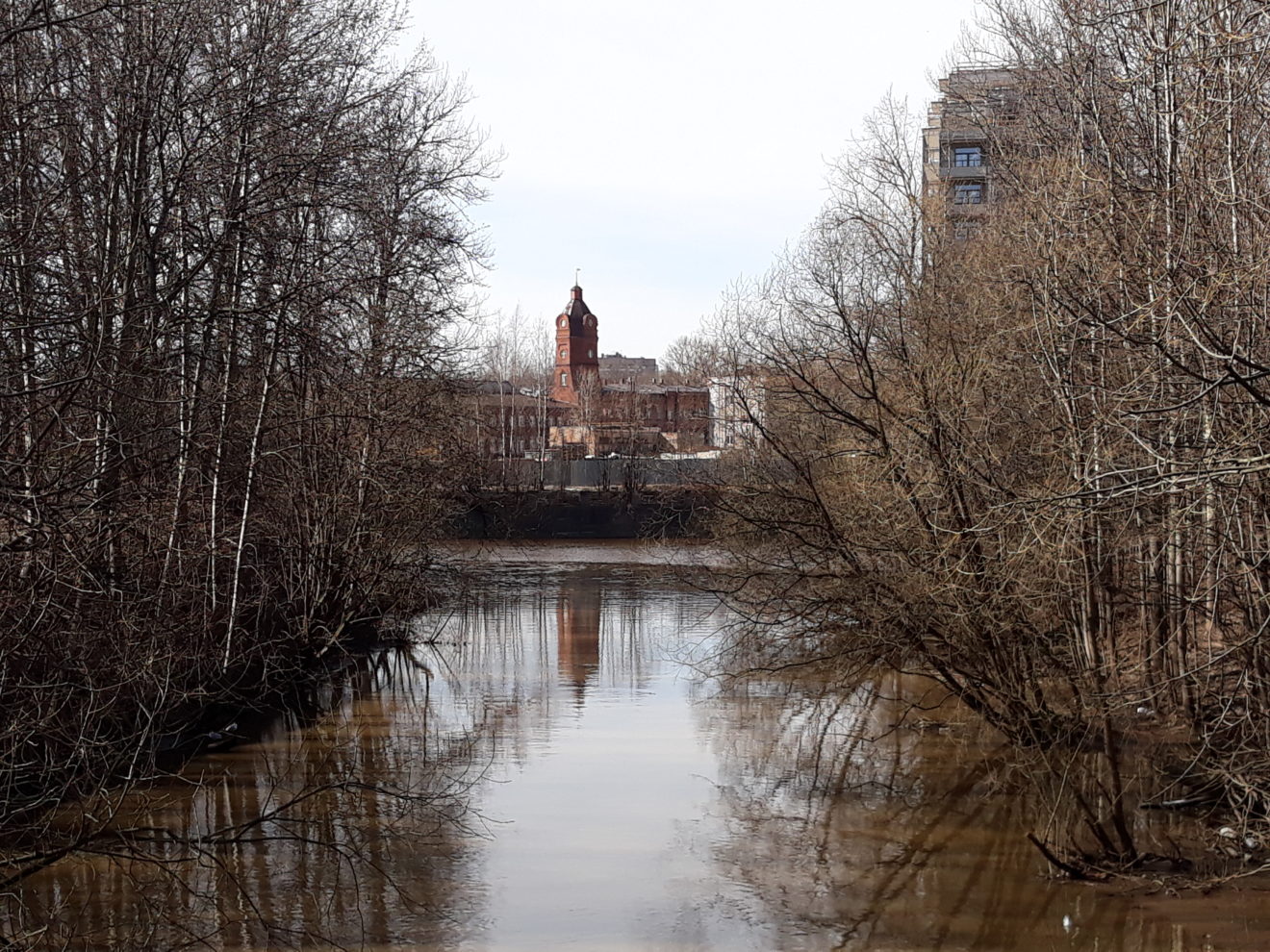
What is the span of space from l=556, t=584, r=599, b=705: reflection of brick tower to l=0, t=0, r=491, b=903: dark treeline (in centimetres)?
284

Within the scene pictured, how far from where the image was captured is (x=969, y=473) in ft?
42.3

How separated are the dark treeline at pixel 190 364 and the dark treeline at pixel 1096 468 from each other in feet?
17.6

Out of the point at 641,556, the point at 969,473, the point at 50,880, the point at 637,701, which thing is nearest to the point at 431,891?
the point at 50,880

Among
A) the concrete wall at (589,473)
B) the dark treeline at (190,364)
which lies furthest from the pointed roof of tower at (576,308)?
the dark treeline at (190,364)

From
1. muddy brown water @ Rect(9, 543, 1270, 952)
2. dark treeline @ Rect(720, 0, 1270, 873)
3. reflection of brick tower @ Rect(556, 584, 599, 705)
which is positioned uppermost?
dark treeline @ Rect(720, 0, 1270, 873)

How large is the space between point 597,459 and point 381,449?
151 feet

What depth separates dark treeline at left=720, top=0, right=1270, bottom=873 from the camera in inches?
339

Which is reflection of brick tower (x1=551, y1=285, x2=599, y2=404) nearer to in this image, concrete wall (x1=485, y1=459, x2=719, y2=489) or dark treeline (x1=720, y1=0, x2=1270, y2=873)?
concrete wall (x1=485, y1=459, x2=719, y2=489)

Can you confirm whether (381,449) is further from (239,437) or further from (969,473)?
(969,473)

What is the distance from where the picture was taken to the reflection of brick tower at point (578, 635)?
21.3 meters

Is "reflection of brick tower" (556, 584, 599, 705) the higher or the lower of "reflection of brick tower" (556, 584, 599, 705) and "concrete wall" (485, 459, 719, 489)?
the lower

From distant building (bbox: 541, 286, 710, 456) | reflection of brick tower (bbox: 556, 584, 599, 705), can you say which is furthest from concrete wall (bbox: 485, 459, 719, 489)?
reflection of brick tower (bbox: 556, 584, 599, 705)

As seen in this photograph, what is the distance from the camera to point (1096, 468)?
10.0 meters

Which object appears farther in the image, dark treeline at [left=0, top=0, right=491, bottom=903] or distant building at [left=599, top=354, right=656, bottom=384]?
distant building at [left=599, top=354, right=656, bottom=384]
